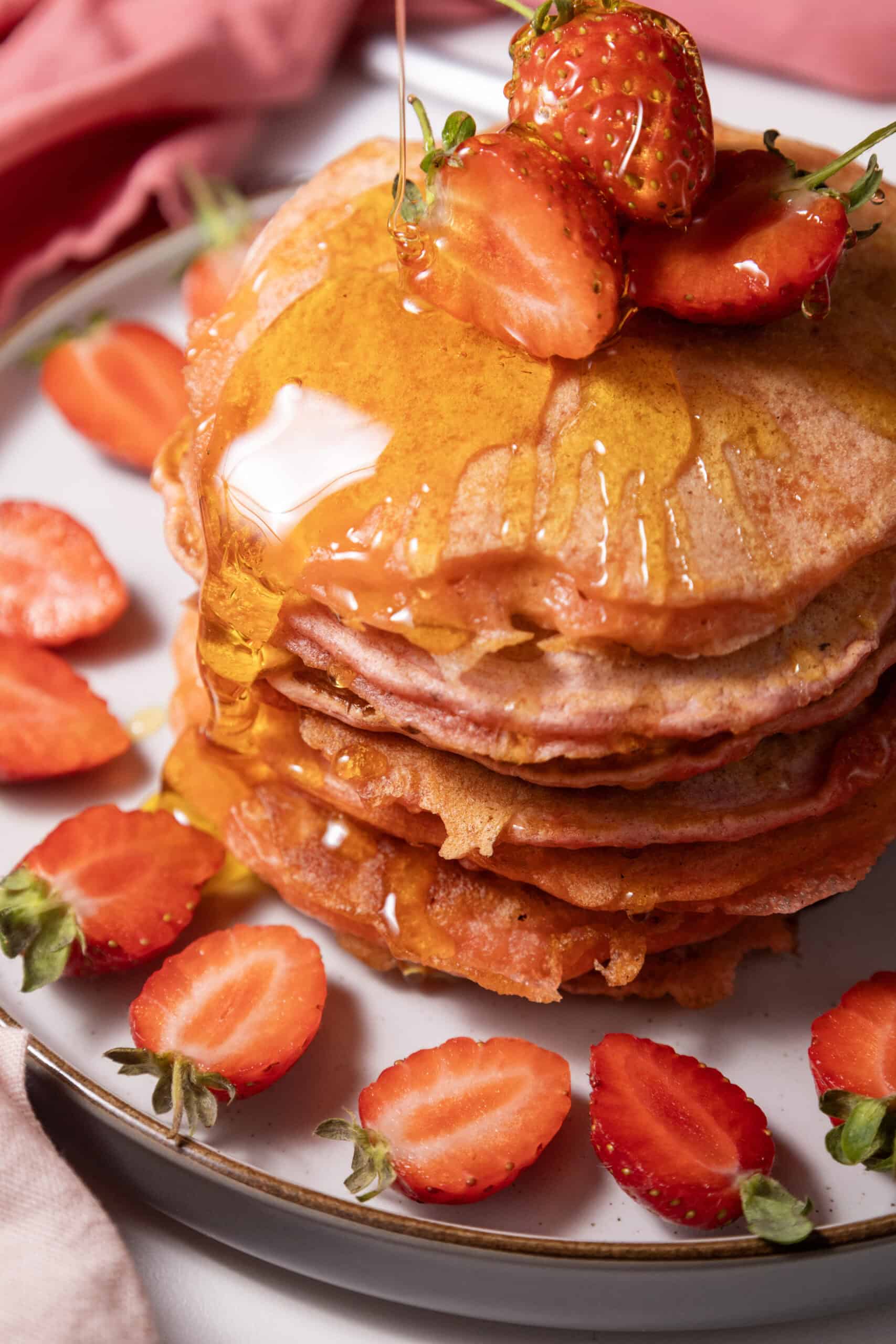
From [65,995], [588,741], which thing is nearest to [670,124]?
[588,741]

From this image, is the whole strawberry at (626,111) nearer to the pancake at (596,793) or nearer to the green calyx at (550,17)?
the green calyx at (550,17)

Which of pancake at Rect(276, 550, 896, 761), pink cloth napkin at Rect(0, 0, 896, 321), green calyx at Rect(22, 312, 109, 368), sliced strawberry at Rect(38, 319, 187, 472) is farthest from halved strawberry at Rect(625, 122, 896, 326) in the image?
pink cloth napkin at Rect(0, 0, 896, 321)

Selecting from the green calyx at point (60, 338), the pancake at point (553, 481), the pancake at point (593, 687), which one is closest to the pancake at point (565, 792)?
the pancake at point (593, 687)

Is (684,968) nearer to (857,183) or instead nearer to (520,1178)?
(520,1178)

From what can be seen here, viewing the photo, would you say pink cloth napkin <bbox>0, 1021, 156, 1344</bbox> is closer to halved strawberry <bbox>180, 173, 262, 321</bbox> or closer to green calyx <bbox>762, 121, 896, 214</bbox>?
green calyx <bbox>762, 121, 896, 214</bbox>

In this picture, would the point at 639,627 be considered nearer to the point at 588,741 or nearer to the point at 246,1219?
the point at 588,741
